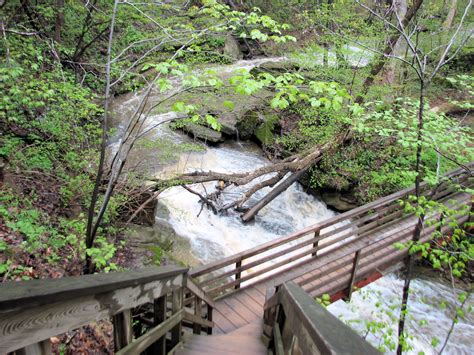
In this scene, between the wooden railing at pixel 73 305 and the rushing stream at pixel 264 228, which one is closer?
the wooden railing at pixel 73 305

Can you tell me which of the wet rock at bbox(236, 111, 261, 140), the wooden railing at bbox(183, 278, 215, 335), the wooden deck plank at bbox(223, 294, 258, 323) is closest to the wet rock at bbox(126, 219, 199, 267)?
the wooden deck plank at bbox(223, 294, 258, 323)

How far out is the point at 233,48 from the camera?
19.3 m

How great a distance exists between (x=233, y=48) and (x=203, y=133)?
9.01 m

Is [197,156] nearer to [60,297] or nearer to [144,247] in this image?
[144,247]

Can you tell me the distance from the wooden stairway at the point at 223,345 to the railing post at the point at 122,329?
1.10 metres

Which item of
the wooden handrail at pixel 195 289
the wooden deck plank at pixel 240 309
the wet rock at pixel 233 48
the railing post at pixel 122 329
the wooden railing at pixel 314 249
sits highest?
the wet rock at pixel 233 48

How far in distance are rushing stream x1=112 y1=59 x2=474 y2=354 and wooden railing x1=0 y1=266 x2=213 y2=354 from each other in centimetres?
454

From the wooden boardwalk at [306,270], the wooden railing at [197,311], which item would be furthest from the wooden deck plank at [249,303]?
the wooden railing at [197,311]

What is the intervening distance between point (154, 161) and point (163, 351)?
8.58m

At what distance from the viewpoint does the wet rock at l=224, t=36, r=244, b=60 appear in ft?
61.5

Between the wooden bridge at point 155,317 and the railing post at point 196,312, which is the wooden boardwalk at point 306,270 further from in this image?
the railing post at point 196,312

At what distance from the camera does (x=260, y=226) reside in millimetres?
9617

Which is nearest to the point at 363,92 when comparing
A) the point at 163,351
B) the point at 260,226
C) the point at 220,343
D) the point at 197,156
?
the point at 260,226

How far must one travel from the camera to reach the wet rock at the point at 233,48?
18731 mm
